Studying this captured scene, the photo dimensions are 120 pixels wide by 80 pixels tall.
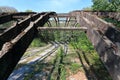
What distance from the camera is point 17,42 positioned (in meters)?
2.85

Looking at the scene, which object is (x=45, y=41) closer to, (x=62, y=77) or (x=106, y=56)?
(x=62, y=77)

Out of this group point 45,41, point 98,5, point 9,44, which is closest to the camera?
point 9,44

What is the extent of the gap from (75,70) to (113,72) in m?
14.9

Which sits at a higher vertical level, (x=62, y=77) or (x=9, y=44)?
(x=9, y=44)

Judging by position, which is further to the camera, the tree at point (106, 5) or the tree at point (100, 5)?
the tree at point (100, 5)

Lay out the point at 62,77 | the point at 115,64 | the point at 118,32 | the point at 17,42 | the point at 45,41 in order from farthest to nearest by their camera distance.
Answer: the point at 45,41 < the point at 62,77 < the point at 118,32 < the point at 17,42 < the point at 115,64

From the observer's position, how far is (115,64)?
2248 mm

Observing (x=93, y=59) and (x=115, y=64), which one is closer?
(x=115, y=64)

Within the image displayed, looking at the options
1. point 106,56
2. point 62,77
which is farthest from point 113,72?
point 62,77

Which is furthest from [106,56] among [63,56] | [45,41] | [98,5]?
[45,41]

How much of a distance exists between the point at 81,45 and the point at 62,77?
8159mm

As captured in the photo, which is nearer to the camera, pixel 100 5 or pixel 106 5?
pixel 106 5

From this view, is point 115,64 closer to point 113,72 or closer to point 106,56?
point 113,72

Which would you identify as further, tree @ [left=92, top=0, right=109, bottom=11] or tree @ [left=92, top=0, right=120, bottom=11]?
tree @ [left=92, top=0, right=109, bottom=11]
